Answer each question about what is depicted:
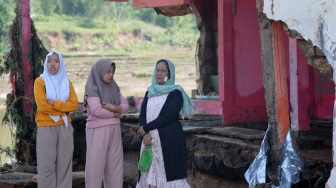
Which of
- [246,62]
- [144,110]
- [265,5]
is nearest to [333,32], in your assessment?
[265,5]

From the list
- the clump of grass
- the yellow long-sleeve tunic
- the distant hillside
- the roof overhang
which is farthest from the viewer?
the distant hillside

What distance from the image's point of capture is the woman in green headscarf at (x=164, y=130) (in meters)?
7.86

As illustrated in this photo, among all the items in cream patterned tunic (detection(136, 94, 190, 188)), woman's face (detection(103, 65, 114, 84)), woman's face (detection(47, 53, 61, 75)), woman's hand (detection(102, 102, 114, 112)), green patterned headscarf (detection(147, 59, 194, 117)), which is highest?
woman's face (detection(47, 53, 61, 75))

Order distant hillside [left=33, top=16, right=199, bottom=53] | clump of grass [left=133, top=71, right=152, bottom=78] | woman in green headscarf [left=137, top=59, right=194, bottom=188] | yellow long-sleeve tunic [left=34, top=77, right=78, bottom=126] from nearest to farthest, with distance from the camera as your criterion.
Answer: woman in green headscarf [left=137, top=59, right=194, bottom=188] → yellow long-sleeve tunic [left=34, top=77, right=78, bottom=126] → clump of grass [left=133, top=71, right=152, bottom=78] → distant hillside [left=33, top=16, right=199, bottom=53]

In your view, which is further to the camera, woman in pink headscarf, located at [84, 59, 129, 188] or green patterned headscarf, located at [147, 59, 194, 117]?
woman in pink headscarf, located at [84, 59, 129, 188]

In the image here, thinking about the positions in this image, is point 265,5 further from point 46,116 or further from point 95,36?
point 95,36

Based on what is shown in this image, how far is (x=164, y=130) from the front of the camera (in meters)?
7.91

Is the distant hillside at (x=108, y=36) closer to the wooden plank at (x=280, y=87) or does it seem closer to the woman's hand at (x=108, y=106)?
the woman's hand at (x=108, y=106)

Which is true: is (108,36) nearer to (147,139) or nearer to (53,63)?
(53,63)

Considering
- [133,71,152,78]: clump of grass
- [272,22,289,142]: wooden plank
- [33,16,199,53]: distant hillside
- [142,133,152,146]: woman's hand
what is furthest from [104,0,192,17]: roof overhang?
[33,16,199,53]: distant hillside

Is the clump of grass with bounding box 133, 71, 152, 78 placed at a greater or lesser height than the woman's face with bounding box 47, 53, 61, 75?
lesser

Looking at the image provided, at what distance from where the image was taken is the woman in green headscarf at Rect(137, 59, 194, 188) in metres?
7.86

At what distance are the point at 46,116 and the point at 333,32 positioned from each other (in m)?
3.01

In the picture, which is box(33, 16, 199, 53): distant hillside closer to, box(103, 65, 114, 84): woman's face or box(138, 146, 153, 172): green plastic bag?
box(103, 65, 114, 84): woman's face
